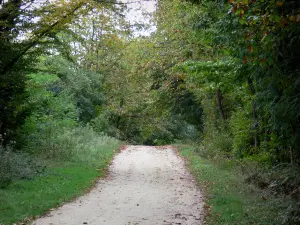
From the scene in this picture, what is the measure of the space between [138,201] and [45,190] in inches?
107

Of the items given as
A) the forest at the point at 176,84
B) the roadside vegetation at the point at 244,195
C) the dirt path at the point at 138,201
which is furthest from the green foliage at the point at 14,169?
the roadside vegetation at the point at 244,195

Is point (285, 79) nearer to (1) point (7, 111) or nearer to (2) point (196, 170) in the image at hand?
(2) point (196, 170)

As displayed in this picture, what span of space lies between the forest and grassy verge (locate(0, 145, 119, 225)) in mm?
69

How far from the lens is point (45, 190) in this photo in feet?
36.3

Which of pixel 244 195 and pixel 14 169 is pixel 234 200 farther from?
pixel 14 169

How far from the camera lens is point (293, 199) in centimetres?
912

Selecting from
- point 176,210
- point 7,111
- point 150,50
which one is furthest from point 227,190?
point 150,50

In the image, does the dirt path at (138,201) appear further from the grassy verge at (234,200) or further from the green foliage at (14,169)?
the green foliage at (14,169)

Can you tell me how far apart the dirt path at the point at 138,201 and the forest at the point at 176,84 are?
0.71m

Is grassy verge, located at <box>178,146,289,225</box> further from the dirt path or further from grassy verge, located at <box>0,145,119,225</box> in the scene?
grassy verge, located at <box>0,145,119,225</box>

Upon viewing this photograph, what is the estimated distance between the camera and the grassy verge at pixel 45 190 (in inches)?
348

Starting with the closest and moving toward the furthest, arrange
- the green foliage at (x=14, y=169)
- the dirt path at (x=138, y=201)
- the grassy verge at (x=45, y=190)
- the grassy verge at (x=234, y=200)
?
1. the grassy verge at (x=234, y=200)
2. the dirt path at (x=138, y=201)
3. the grassy verge at (x=45, y=190)
4. the green foliage at (x=14, y=169)

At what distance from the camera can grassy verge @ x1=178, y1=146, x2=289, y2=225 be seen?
8.43 meters

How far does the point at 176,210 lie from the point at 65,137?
446 inches
